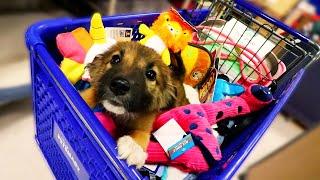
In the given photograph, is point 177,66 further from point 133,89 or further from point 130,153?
point 130,153

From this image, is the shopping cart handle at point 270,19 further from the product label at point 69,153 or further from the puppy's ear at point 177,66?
the product label at point 69,153

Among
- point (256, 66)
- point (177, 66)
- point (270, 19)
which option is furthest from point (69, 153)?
point (270, 19)

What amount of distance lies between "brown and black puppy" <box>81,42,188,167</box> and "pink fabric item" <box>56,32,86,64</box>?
0.06 m

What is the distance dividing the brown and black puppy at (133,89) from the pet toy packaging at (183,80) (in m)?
0.01

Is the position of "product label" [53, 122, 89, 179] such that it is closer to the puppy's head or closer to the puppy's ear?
the puppy's head

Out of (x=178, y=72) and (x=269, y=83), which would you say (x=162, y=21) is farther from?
(x=269, y=83)

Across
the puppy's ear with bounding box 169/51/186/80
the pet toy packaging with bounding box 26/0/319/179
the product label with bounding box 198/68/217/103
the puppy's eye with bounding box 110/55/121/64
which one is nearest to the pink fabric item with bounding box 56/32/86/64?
the pet toy packaging with bounding box 26/0/319/179

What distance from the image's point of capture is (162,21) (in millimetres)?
920

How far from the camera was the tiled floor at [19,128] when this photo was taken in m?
1.16

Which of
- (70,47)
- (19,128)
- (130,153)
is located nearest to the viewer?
(130,153)

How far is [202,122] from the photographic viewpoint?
2.23 ft

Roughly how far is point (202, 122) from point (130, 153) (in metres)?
0.21

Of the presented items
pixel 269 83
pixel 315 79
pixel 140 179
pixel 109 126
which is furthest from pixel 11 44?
pixel 315 79

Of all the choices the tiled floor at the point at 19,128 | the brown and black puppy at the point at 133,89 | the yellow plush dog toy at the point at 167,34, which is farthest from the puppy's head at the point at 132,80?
the tiled floor at the point at 19,128
